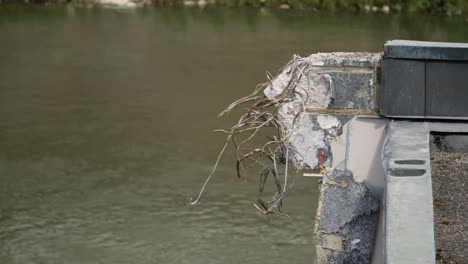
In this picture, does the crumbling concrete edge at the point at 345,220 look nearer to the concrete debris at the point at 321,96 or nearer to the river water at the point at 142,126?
the concrete debris at the point at 321,96

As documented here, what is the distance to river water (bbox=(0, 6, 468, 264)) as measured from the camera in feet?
23.7

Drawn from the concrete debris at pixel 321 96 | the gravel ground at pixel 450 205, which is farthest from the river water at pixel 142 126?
the gravel ground at pixel 450 205

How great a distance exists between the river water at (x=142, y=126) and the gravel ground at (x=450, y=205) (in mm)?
4415

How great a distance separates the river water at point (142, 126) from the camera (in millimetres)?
7234

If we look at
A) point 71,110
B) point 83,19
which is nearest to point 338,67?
point 71,110

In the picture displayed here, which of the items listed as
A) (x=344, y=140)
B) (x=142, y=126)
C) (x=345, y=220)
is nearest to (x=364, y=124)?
(x=344, y=140)

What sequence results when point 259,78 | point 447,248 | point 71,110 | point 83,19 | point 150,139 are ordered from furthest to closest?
point 83,19 < point 259,78 < point 71,110 < point 150,139 < point 447,248

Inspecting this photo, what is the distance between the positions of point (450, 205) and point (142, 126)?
769 cm

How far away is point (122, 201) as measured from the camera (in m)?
8.02

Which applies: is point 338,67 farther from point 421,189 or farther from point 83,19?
point 83,19

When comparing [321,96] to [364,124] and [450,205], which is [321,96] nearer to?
[364,124]

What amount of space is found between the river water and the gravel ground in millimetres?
4415

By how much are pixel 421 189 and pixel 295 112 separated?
82 centimetres

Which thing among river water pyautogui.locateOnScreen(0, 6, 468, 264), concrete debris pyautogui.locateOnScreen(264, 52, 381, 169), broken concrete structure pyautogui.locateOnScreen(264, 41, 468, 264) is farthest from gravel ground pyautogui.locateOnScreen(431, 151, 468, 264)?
river water pyautogui.locateOnScreen(0, 6, 468, 264)
